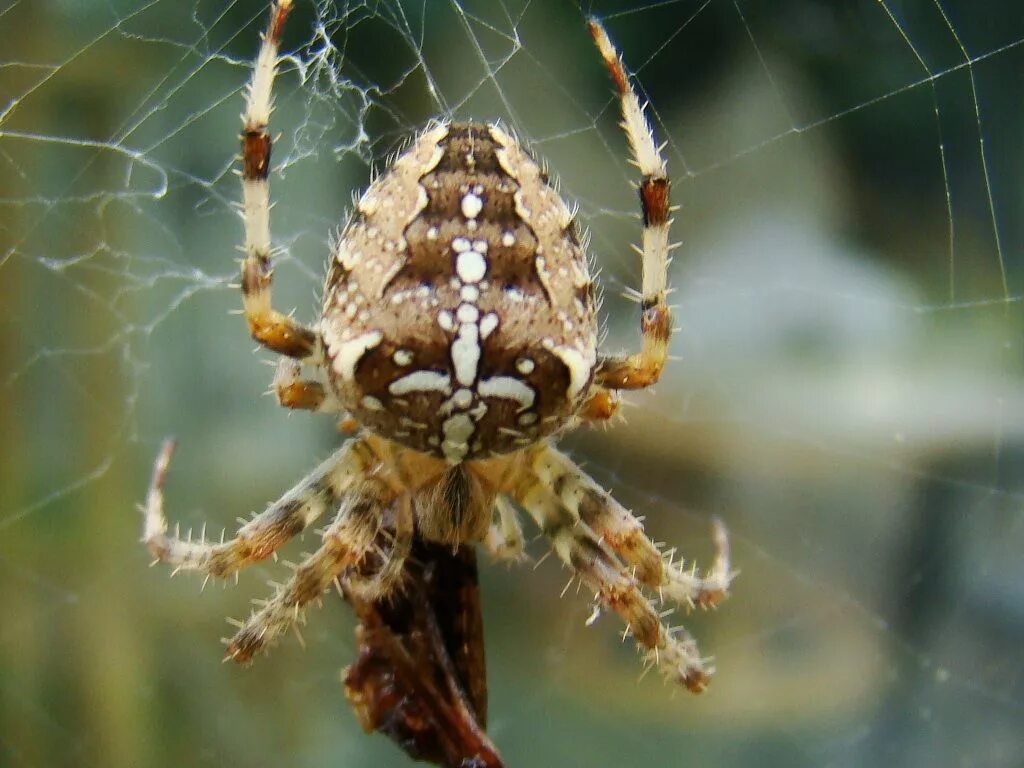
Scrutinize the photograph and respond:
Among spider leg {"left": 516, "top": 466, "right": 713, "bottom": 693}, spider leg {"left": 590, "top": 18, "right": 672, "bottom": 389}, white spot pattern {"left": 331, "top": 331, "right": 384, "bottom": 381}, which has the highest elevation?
spider leg {"left": 590, "top": 18, "right": 672, "bottom": 389}

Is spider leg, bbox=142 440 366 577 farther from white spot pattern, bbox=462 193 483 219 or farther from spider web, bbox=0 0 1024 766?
spider web, bbox=0 0 1024 766

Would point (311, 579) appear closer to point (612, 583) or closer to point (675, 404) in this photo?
point (612, 583)

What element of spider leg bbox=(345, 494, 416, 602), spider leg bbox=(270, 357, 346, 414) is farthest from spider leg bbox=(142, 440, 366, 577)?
spider leg bbox=(270, 357, 346, 414)

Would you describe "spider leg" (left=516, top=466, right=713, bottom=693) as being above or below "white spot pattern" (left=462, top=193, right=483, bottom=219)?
below

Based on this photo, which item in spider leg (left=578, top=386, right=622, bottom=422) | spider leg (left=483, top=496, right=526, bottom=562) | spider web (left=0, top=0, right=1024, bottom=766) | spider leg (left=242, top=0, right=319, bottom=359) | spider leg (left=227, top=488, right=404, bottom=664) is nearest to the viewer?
spider leg (left=242, top=0, right=319, bottom=359)

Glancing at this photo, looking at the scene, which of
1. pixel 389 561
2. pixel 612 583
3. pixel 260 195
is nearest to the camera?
pixel 260 195

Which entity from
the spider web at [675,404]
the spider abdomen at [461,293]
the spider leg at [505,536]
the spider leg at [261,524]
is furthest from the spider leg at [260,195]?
the spider web at [675,404]

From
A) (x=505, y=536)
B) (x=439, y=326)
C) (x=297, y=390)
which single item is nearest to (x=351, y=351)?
(x=439, y=326)
